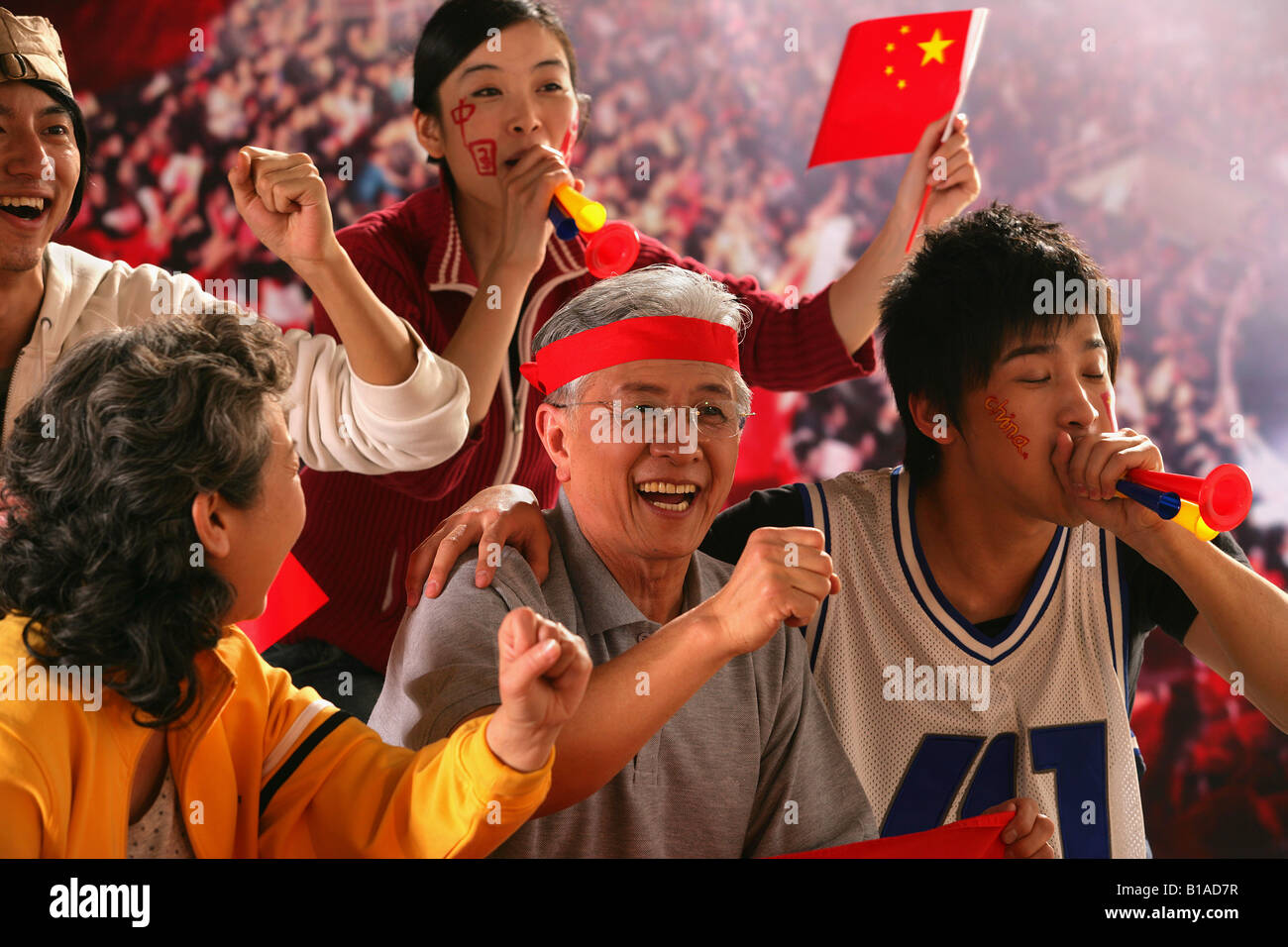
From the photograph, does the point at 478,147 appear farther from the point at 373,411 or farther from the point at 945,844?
the point at 945,844

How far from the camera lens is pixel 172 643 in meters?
1.04

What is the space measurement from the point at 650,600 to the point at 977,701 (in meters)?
0.47

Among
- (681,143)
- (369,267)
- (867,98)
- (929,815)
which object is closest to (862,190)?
(681,143)

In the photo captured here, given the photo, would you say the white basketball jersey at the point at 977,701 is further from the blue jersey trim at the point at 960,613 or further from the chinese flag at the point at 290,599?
the chinese flag at the point at 290,599

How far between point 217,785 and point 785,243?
2.24 metres

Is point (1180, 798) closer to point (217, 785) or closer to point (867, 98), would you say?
point (867, 98)

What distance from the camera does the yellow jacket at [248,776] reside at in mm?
973

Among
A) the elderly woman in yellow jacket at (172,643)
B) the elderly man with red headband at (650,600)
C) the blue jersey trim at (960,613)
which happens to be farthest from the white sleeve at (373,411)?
the blue jersey trim at (960,613)

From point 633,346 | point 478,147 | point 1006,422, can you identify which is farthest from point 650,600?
point 478,147

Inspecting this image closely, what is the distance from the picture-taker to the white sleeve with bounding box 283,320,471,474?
4.82 ft

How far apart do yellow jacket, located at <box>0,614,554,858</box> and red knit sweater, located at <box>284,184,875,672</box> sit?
1.63 feet

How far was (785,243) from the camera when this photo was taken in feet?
10.1

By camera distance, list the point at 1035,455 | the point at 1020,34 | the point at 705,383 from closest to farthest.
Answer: the point at 705,383
the point at 1035,455
the point at 1020,34

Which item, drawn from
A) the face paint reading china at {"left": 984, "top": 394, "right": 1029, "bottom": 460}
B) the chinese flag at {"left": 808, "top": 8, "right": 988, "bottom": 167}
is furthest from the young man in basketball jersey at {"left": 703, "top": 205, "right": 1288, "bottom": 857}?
the chinese flag at {"left": 808, "top": 8, "right": 988, "bottom": 167}
